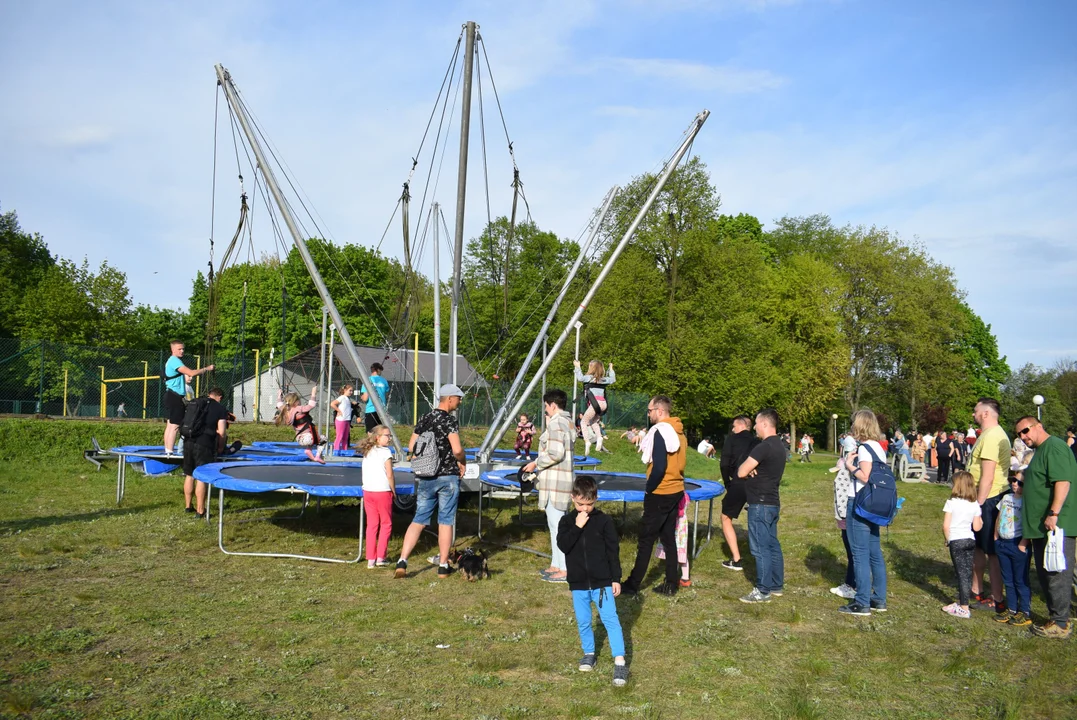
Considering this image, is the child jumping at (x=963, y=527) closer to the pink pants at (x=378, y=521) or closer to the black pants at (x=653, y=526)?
the black pants at (x=653, y=526)

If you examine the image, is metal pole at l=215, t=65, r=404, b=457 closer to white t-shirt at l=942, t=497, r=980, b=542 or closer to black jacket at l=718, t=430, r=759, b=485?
black jacket at l=718, t=430, r=759, b=485

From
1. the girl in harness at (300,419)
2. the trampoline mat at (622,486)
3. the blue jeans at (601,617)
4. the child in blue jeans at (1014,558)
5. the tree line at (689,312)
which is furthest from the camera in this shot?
the tree line at (689,312)

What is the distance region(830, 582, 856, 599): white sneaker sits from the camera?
20.9 feet

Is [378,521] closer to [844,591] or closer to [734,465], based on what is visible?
[734,465]

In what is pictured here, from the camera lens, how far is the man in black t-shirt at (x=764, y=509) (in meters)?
6.10

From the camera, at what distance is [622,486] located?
8461 mm

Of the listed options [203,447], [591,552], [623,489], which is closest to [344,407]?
[203,447]

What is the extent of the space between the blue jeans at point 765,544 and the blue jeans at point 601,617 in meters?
2.19

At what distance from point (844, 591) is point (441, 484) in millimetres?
3229

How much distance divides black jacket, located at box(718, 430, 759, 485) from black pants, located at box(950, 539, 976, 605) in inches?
66.8

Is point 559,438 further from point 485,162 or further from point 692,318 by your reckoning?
point 692,318

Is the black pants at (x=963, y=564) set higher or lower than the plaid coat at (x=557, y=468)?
lower

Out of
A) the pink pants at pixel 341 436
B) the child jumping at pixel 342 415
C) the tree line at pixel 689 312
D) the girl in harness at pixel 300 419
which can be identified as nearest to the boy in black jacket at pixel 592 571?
the child jumping at pixel 342 415

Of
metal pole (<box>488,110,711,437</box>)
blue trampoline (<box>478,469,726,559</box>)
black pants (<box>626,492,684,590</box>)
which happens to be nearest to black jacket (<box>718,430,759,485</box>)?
blue trampoline (<box>478,469,726,559</box>)
